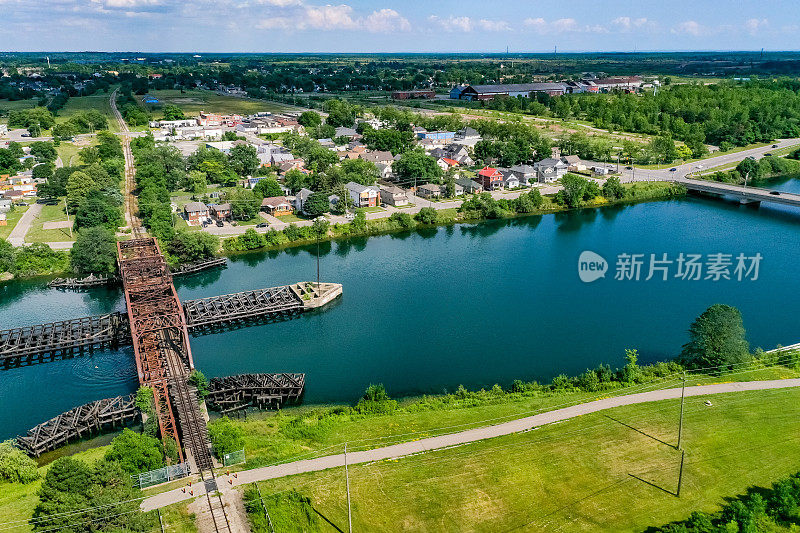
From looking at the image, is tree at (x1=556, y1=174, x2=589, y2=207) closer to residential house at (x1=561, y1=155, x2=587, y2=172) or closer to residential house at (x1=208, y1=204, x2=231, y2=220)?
residential house at (x1=561, y1=155, x2=587, y2=172)

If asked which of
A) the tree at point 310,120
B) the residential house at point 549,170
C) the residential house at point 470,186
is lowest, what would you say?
the residential house at point 470,186

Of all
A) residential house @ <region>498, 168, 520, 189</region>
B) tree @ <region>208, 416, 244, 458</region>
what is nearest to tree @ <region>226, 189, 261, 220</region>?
residential house @ <region>498, 168, 520, 189</region>

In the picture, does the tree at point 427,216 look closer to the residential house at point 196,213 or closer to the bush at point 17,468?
the residential house at point 196,213

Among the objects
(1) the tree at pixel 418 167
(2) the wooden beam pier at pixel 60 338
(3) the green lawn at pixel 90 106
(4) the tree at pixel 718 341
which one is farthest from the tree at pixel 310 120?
(4) the tree at pixel 718 341

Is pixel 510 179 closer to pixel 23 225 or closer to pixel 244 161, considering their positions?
pixel 244 161

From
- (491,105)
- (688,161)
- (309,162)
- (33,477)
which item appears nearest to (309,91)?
(491,105)

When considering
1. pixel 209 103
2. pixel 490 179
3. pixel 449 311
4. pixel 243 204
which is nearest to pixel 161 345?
pixel 449 311

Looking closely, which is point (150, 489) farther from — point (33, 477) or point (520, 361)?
point (520, 361)
